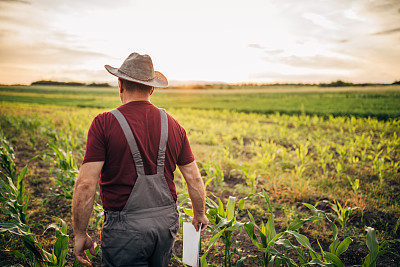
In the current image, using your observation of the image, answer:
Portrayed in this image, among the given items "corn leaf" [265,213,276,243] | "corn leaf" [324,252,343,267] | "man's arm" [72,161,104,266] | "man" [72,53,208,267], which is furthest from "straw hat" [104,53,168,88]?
"corn leaf" [324,252,343,267]

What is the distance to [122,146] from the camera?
65.7 inches

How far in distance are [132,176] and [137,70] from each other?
79 cm

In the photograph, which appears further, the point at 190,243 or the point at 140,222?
the point at 190,243

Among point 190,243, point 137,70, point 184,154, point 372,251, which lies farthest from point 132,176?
point 372,251

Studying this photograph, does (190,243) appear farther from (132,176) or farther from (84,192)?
(84,192)

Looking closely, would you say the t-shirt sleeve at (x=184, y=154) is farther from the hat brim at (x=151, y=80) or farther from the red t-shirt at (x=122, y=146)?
the hat brim at (x=151, y=80)

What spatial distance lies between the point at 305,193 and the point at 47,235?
4.43 meters

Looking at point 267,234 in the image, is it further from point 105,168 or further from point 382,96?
point 382,96

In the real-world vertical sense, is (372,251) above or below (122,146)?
below

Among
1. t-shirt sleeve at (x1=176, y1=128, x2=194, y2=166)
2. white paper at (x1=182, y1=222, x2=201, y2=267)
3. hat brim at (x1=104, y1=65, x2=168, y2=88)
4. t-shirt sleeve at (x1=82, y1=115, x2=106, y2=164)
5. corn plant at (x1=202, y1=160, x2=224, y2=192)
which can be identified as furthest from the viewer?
corn plant at (x1=202, y1=160, x2=224, y2=192)

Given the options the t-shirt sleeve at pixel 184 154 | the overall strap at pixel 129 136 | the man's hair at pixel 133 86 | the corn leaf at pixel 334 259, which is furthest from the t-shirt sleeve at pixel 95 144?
the corn leaf at pixel 334 259

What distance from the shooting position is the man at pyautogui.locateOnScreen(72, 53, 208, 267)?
1.66 meters

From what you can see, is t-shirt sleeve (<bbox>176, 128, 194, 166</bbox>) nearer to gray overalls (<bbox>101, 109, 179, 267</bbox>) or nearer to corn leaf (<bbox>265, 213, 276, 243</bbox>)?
gray overalls (<bbox>101, 109, 179, 267</bbox>)

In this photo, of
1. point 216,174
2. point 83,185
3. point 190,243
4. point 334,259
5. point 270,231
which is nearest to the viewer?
point 83,185
